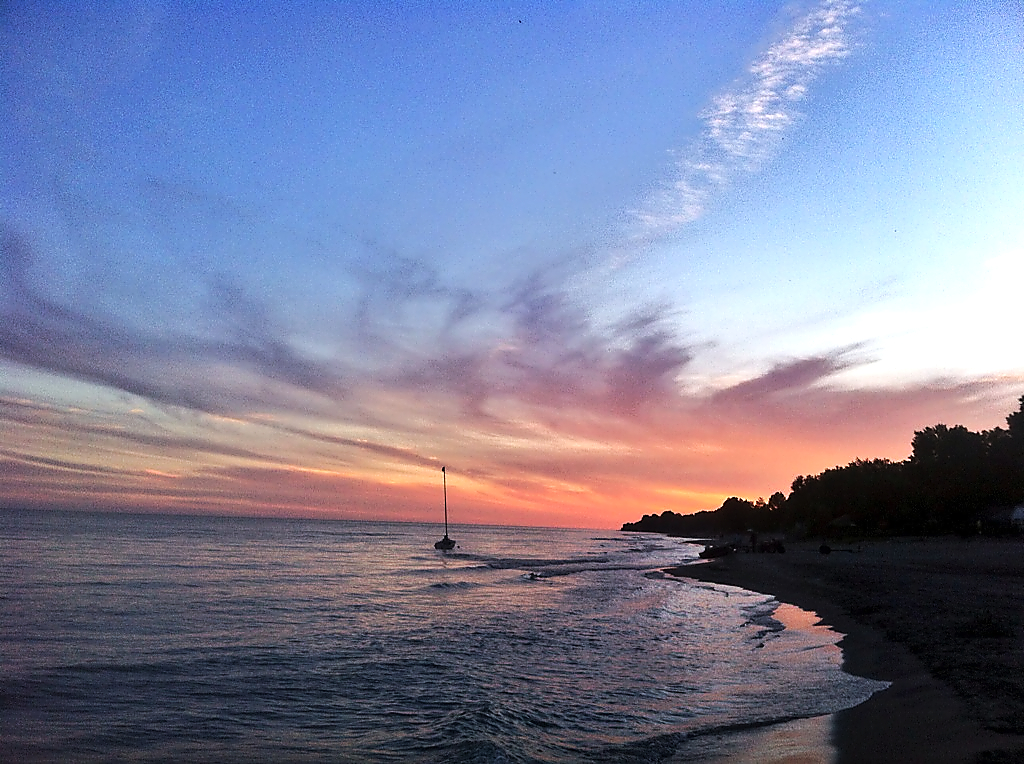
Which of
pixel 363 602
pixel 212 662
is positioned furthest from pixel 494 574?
pixel 212 662

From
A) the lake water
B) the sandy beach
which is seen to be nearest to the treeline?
the sandy beach

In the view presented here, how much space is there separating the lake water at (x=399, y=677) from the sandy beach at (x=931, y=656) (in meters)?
0.80

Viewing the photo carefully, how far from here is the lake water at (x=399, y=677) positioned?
11.2 metres

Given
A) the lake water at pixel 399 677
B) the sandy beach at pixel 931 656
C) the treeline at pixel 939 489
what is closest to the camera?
the sandy beach at pixel 931 656

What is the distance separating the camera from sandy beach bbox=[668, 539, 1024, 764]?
8.95m

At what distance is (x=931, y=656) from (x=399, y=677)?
11948mm

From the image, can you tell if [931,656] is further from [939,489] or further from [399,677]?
[939,489]

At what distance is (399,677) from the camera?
1661 cm

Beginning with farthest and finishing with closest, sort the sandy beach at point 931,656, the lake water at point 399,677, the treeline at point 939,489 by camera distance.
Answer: the treeline at point 939,489 → the lake water at point 399,677 → the sandy beach at point 931,656

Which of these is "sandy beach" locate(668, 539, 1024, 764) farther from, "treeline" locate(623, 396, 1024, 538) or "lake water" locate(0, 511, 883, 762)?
"treeline" locate(623, 396, 1024, 538)

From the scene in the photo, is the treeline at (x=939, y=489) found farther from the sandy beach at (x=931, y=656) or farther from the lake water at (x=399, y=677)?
the lake water at (x=399, y=677)

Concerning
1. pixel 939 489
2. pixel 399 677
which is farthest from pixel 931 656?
pixel 939 489

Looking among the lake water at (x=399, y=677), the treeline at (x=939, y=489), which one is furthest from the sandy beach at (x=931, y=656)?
the treeline at (x=939, y=489)

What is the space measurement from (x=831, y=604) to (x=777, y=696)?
16.7 m
